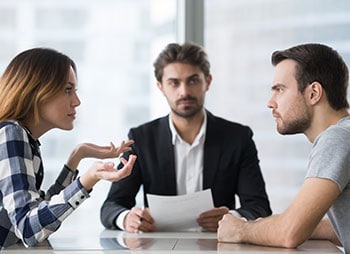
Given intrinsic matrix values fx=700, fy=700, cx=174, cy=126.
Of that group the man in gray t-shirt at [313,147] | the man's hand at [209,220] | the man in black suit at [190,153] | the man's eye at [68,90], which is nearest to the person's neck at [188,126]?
the man in black suit at [190,153]

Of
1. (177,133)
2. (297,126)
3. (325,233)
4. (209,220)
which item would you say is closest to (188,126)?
(177,133)

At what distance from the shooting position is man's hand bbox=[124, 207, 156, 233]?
111 inches

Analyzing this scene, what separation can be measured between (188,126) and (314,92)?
1.06 m

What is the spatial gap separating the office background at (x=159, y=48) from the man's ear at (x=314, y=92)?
163 cm

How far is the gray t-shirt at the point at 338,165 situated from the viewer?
2.15 m

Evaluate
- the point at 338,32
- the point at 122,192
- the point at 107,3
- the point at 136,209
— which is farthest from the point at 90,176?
the point at 338,32

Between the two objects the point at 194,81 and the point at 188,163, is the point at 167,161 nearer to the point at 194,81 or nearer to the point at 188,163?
the point at 188,163

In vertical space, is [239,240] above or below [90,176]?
below

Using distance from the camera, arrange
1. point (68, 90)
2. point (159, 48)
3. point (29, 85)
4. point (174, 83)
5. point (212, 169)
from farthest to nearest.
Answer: point (159, 48) < point (174, 83) < point (212, 169) < point (68, 90) < point (29, 85)

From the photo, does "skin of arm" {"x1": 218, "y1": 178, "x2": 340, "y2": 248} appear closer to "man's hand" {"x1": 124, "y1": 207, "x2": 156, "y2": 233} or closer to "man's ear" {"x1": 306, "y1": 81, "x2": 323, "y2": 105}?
"man's ear" {"x1": 306, "y1": 81, "x2": 323, "y2": 105}

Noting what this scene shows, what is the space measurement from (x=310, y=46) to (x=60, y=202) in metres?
1.05

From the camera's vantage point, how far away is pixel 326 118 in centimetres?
246

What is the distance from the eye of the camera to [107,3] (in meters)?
4.06

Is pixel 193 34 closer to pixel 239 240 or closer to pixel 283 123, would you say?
pixel 283 123
